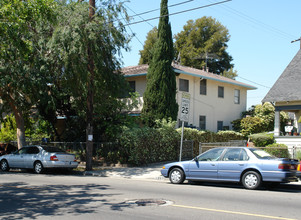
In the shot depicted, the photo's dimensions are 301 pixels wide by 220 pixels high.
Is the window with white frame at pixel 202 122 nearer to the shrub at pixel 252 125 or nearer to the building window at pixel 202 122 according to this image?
the building window at pixel 202 122

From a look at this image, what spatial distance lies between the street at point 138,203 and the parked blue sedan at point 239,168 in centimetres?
67

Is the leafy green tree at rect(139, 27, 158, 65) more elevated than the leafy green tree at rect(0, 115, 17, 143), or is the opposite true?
the leafy green tree at rect(139, 27, 158, 65)

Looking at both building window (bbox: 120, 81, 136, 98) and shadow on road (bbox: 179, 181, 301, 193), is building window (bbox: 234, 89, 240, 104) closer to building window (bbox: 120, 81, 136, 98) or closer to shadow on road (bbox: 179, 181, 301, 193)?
building window (bbox: 120, 81, 136, 98)

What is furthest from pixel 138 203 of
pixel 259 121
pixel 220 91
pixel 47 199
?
pixel 220 91

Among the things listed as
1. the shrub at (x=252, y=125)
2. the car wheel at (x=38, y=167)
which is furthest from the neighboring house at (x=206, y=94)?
the car wheel at (x=38, y=167)

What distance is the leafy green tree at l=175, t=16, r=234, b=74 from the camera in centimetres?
4859

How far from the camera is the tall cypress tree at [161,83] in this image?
22.7 m

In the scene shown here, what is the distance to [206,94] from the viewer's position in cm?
2909

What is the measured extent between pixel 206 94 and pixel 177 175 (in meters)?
16.2

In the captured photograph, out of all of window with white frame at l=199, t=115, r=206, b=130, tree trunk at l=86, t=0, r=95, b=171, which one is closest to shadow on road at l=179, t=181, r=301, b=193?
tree trunk at l=86, t=0, r=95, b=171

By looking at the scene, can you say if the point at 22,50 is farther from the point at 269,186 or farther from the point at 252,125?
the point at 252,125

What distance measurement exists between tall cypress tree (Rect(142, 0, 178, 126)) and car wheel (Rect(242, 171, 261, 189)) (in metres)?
10.8

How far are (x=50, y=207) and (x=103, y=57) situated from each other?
11080 mm

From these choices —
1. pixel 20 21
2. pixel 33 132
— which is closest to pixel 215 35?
pixel 33 132
